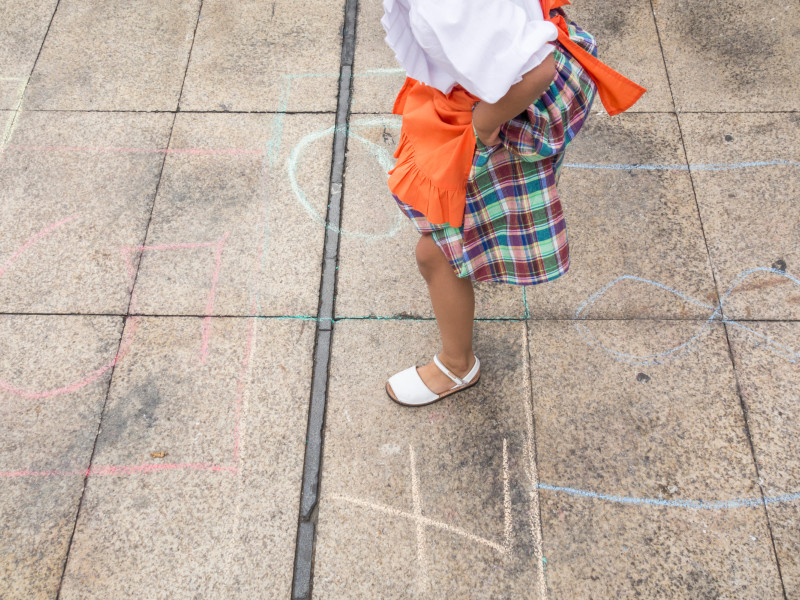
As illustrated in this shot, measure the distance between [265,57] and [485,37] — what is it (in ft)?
8.56

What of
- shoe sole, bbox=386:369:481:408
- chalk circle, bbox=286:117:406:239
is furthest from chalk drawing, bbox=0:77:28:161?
shoe sole, bbox=386:369:481:408

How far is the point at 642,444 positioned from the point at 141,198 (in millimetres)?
2578

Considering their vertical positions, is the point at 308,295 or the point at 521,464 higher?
the point at 308,295

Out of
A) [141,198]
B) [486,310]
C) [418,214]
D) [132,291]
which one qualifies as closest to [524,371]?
[486,310]

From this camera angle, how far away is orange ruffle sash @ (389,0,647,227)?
5.08 feet

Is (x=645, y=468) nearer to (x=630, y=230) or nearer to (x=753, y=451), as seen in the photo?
(x=753, y=451)

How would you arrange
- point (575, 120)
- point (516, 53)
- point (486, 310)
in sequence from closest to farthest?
point (516, 53) → point (575, 120) → point (486, 310)

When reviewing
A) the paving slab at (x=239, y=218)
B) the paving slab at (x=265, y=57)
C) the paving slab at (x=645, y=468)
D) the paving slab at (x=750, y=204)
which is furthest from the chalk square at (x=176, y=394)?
the paving slab at (x=750, y=204)

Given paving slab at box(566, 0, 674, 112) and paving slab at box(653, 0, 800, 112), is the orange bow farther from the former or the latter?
paving slab at box(653, 0, 800, 112)

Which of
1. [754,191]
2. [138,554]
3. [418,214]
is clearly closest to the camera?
[418,214]

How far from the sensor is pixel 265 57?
11.5 feet

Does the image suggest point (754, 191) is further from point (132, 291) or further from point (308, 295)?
point (132, 291)

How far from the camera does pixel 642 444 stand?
2.27 metres

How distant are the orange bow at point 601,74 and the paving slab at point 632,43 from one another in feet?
5.60
